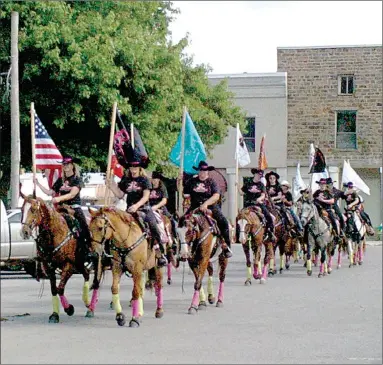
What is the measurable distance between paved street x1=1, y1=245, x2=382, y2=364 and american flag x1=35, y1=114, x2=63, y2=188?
251 centimetres

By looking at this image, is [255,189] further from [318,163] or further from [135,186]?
[135,186]

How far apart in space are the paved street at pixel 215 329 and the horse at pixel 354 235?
725cm

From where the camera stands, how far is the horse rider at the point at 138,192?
14539 millimetres

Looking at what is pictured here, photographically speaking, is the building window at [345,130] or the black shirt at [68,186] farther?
the building window at [345,130]

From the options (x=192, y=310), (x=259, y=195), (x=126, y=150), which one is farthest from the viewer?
(x=259, y=195)

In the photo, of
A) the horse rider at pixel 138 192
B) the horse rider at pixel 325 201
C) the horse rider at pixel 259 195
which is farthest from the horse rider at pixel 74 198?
the horse rider at pixel 325 201

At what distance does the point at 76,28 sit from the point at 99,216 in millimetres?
16197

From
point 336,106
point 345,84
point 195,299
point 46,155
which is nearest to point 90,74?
point 46,155

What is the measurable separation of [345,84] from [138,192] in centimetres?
3944

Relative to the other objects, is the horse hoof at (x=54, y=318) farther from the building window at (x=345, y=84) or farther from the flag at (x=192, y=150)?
the building window at (x=345, y=84)

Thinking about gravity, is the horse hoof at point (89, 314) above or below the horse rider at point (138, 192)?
below

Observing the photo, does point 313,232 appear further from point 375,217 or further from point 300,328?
point 375,217

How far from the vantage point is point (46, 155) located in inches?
842

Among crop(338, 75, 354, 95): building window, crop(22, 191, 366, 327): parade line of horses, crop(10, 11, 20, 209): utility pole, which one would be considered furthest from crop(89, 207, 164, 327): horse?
crop(338, 75, 354, 95): building window
